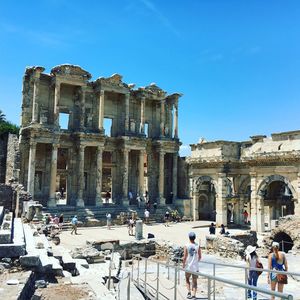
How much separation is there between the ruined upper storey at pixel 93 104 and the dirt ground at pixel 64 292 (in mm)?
21439

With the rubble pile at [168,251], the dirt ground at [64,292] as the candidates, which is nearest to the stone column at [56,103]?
the rubble pile at [168,251]

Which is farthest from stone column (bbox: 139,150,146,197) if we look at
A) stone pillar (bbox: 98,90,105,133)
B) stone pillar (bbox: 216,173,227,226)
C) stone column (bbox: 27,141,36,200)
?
stone column (bbox: 27,141,36,200)

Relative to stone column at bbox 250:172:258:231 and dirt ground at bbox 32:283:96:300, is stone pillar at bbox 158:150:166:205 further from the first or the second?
dirt ground at bbox 32:283:96:300

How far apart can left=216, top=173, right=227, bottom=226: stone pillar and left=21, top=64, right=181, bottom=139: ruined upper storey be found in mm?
7896

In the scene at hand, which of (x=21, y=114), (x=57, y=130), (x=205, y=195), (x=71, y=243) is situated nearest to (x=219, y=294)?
(x=71, y=243)

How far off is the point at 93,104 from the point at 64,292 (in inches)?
1031

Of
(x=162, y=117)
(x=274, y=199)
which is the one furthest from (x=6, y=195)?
(x=274, y=199)

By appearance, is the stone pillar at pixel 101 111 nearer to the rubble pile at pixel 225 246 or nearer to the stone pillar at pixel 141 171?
the stone pillar at pixel 141 171

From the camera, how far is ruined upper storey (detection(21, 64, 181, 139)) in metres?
29.2

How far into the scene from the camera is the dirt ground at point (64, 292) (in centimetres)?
740

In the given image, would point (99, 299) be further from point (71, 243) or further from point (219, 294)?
point (71, 243)

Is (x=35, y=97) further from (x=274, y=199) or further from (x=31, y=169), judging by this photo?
(x=274, y=199)

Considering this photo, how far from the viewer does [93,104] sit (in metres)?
32.6

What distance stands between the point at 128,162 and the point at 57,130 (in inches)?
318
